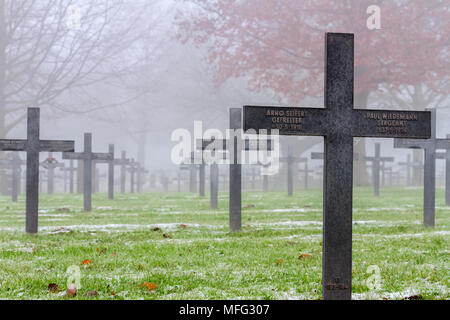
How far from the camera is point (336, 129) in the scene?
455 centimetres

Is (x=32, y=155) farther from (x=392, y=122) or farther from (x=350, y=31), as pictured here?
(x=350, y=31)

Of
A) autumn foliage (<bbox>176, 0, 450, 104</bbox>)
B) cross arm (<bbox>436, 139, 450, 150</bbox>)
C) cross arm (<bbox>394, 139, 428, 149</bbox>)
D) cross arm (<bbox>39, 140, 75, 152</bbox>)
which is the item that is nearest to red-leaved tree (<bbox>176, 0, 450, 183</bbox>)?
autumn foliage (<bbox>176, 0, 450, 104</bbox>)

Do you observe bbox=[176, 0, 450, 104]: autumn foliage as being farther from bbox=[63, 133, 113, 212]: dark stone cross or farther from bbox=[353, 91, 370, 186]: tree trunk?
bbox=[63, 133, 113, 212]: dark stone cross

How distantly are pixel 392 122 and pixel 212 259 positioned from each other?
8.95ft

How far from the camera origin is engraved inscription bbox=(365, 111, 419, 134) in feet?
15.2

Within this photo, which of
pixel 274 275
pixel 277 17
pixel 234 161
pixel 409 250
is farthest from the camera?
Answer: pixel 277 17

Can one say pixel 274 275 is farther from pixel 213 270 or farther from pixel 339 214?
pixel 339 214

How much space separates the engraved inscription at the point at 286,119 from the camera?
4477 mm

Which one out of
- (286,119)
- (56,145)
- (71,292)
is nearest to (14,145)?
(56,145)

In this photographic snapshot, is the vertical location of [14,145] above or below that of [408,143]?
below
